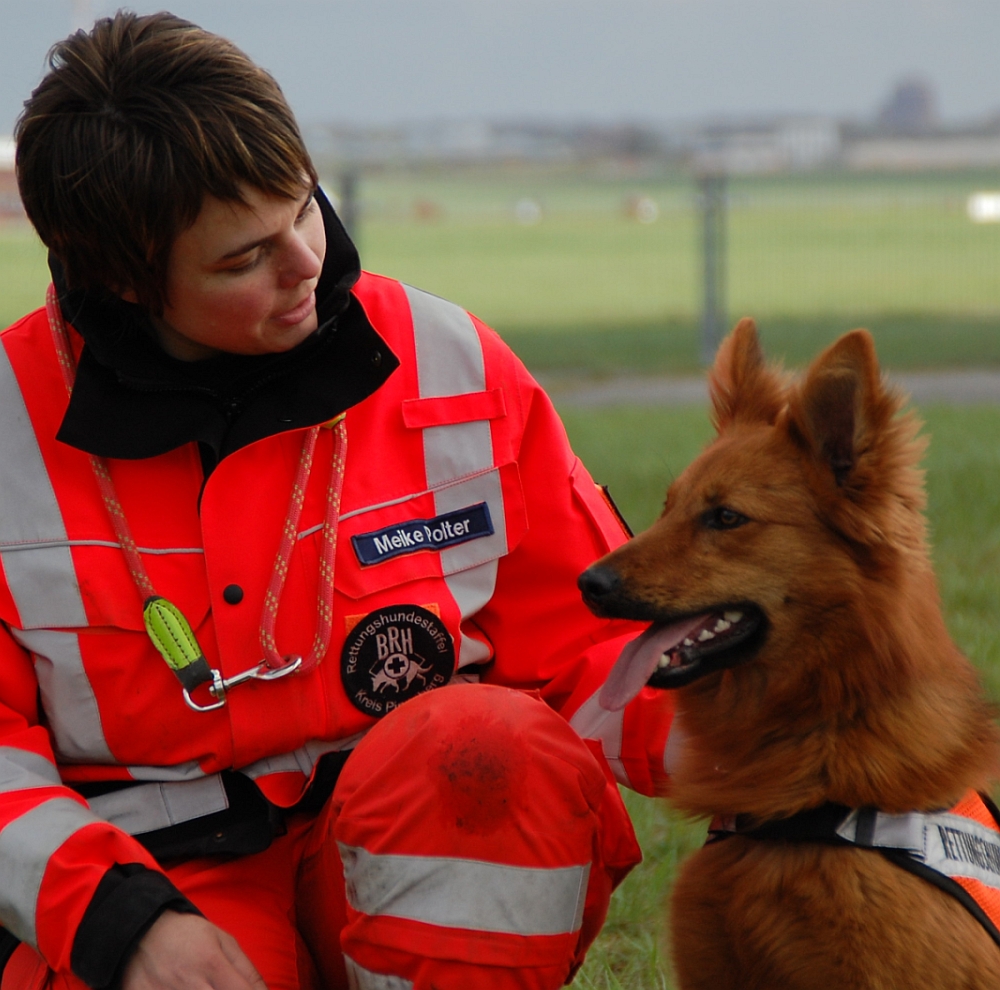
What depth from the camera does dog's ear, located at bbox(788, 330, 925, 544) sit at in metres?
2.19

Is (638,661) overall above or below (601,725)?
above

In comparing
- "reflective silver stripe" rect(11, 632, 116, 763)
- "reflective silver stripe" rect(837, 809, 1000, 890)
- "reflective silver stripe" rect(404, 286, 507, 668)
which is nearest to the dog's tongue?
"reflective silver stripe" rect(404, 286, 507, 668)

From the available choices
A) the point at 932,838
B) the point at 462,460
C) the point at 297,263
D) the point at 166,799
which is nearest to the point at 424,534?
the point at 462,460

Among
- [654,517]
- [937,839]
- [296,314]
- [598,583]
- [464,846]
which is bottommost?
[654,517]

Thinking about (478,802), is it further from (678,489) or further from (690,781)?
(678,489)

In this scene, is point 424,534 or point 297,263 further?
point 424,534

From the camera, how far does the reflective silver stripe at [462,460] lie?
2449mm

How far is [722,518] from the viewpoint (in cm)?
238

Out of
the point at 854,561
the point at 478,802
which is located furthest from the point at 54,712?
the point at 854,561

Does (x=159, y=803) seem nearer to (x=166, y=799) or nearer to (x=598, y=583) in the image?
(x=166, y=799)

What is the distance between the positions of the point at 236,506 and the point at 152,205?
0.52 m

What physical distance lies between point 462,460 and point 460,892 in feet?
2.63

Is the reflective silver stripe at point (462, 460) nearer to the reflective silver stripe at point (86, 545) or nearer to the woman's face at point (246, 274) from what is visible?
the woman's face at point (246, 274)

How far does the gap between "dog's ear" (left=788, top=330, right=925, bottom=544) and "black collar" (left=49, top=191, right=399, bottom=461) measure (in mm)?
759
